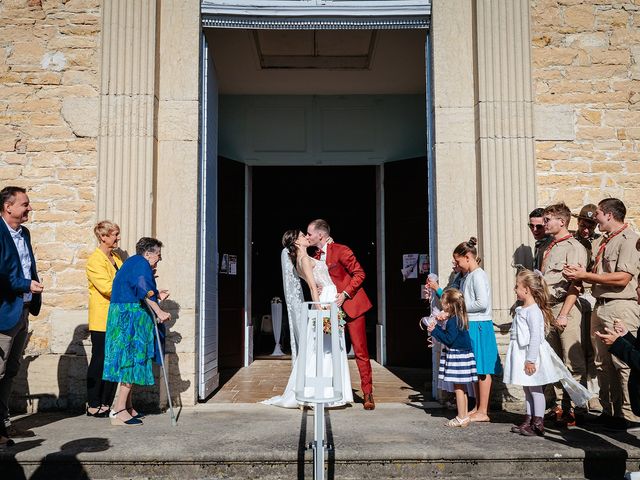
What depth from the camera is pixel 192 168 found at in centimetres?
646

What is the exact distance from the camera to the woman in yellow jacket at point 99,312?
225 inches

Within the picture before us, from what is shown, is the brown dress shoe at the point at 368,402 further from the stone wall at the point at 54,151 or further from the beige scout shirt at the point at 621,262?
the stone wall at the point at 54,151

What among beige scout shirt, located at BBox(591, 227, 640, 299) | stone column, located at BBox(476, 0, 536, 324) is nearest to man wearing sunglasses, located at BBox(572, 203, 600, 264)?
stone column, located at BBox(476, 0, 536, 324)

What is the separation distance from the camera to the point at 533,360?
4.82 m

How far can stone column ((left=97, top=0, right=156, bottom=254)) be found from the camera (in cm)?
621

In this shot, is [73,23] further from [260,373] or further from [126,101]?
[260,373]

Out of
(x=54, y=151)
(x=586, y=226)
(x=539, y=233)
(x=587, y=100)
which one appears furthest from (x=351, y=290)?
(x=54, y=151)

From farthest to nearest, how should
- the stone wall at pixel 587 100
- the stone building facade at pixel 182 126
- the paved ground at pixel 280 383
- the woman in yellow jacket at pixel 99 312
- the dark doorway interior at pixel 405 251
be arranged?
the dark doorway interior at pixel 405 251
the paved ground at pixel 280 383
the stone wall at pixel 587 100
the stone building facade at pixel 182 126
the woman in yellow jacket at pixel 99 312

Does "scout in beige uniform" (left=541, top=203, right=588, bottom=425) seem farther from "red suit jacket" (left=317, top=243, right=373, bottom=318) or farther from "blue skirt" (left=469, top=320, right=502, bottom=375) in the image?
→ "red suit jacket" (left=317, top=243, right=373, bottom=318)

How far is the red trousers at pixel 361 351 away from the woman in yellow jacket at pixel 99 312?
2.32 m

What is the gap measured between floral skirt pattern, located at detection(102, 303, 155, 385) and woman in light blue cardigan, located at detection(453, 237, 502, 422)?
281 cm

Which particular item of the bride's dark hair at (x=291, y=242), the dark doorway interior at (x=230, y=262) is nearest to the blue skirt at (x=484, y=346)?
the bride's dark hair at (x=291, y=242)

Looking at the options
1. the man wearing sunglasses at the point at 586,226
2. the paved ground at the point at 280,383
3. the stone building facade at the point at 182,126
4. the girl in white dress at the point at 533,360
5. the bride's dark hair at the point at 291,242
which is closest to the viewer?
the girl in white dress at the point at 533,360

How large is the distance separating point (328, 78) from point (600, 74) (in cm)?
435
